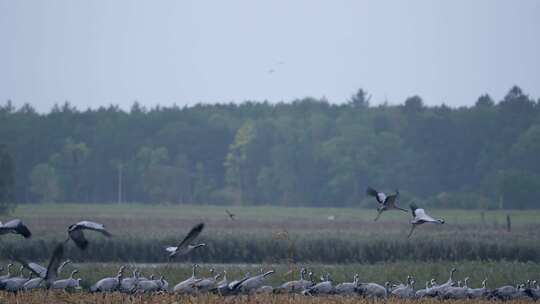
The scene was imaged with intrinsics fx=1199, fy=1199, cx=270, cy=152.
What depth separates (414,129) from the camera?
11825 cm

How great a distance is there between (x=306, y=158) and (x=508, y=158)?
63.2ft

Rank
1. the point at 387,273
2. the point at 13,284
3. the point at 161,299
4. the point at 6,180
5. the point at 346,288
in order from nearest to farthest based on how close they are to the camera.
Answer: the point at 161,299, the point at 13,284, the point at 346,288, the point at 387,273, the point at 6,180

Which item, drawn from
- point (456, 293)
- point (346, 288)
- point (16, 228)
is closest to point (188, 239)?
point (16, 228)

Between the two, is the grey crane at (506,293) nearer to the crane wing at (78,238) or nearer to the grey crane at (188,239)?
the grey crane at (188,239)

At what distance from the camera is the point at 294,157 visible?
374 ft

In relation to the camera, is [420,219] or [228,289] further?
[420,219]

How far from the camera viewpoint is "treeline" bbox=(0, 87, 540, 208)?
108 m

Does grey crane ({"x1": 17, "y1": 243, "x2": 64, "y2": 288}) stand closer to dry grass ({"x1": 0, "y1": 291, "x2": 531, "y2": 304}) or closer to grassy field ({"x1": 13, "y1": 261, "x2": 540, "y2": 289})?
dry grass ({"x1": 0, "y1": 291, "x2": 531, "y2": 304})

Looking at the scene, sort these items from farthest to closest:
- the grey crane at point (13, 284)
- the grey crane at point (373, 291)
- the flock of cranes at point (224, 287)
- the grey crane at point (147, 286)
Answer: the grey crane at point (373, 291), the grey crane at point (13, 284), the grey crane at point (147, 286), the flock of cranes at point (224, 287)

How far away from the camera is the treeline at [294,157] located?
355 feet

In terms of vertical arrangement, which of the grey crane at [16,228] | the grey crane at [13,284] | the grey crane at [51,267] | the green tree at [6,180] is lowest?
the grey crane at [13,284]

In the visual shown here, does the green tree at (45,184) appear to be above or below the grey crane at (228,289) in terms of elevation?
above

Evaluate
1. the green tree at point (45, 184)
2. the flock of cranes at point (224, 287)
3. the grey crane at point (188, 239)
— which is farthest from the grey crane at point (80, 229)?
the green tree at point (45, 184)

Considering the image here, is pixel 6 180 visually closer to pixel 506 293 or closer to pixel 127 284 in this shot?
pixel 127 284
